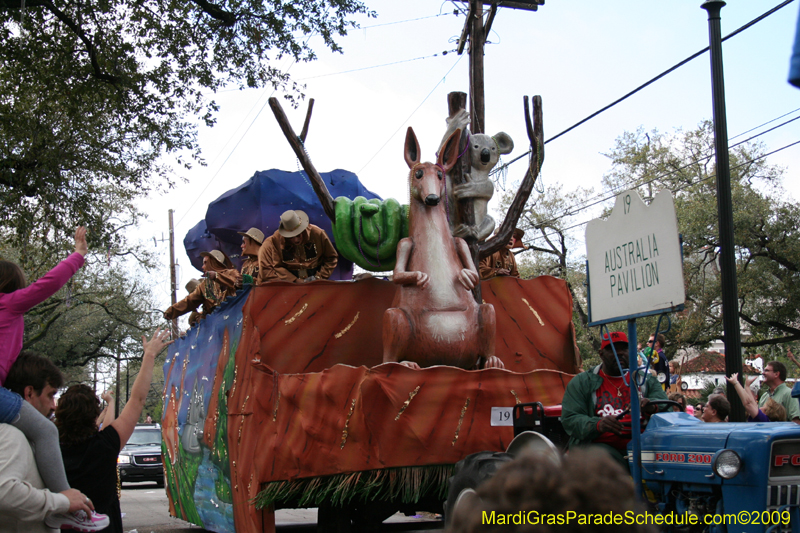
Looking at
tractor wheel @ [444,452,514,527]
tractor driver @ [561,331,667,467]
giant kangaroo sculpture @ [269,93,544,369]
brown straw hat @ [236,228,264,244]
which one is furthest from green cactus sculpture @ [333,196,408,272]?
tractor wheel @ [444,452,514,527]

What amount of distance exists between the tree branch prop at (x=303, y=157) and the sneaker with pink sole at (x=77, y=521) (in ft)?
14.2

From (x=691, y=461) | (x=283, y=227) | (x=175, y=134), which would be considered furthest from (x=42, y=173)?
(x=691, y=461)

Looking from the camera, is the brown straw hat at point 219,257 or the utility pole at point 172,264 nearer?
the brown straw hat at point 219,257

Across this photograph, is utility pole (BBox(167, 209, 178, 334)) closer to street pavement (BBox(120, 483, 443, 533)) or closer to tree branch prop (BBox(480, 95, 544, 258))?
street pavement (BBox(120, 483, 443, 533))

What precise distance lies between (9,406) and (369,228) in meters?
4.56

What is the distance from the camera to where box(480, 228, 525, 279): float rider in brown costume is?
7906mm

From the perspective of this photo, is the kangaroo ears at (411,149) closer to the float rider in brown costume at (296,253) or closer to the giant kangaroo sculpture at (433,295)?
the giant kangaroo sculpture at (433,295)

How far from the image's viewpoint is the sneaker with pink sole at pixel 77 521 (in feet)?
9.91

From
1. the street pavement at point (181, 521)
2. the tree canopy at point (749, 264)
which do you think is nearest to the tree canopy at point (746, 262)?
the tree canopy at point (749, 264)

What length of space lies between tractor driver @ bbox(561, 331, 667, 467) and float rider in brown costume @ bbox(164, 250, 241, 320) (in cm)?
454

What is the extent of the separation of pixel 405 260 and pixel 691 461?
3.44 meters

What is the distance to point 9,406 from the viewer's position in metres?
3.00

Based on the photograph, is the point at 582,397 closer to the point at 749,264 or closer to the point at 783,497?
the point at 783,497

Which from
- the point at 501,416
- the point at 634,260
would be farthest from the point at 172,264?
the point at 634,260
